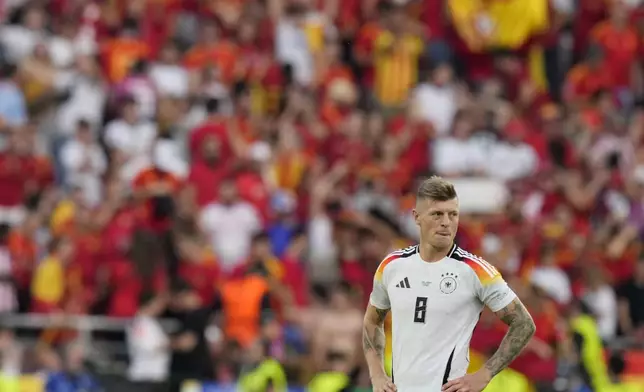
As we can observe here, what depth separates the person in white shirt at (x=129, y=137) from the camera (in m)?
16.3

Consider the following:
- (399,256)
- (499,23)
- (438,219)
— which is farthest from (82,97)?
(438,219)

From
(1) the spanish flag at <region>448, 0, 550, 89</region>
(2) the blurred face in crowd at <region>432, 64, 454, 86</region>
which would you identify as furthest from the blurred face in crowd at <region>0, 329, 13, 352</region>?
(1) the spanish flag at <region>448, 0, 550, 89</region>

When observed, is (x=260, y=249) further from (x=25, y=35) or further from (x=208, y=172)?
(x=25, y=35)

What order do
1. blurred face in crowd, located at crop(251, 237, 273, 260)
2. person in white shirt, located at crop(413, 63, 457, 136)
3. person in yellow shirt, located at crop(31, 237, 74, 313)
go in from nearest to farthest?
1. blurred face in crowd, located at crop(251, 237, 273, 260)
2. person in yellow shirt, located at crop(31, 237, 74, 313)
3. person in white shirt, located at crop(413, 63, 457, 136)

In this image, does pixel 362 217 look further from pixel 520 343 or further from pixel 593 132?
pixel 520 343

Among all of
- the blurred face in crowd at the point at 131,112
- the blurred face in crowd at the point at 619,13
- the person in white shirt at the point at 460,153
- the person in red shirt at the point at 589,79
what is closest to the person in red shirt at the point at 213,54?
the blurred face in crowd at the point at 131,112

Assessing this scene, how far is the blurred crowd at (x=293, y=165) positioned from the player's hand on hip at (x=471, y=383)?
5293 millimetres

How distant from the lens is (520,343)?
724 centimetres

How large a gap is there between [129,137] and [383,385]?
9.73 m

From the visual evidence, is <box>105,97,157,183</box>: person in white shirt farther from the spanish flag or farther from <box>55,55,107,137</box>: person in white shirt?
the spanish flag

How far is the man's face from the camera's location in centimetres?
728

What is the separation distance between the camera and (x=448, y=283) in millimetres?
7355

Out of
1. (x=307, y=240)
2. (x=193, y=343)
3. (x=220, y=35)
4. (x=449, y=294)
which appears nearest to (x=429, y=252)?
(x=449, y=294)

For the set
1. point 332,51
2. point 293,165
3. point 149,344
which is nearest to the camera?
point 149,344
